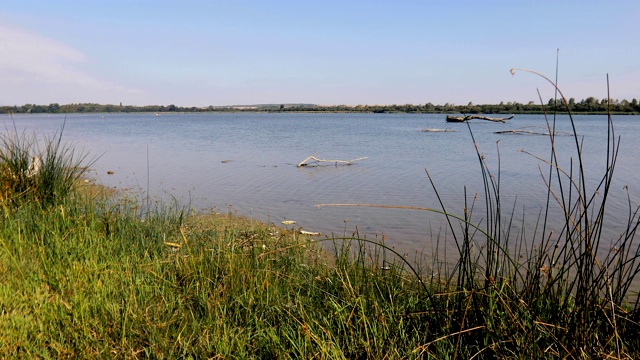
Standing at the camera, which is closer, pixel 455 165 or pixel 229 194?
pixel 229 194

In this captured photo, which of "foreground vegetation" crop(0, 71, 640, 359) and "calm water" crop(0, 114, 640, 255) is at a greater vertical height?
"foreground vegetation" crop(0, 71, 640, 359)

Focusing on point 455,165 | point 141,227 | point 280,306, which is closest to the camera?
point 280,306

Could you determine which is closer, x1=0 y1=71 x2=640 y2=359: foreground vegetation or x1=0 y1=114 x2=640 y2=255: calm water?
x1=0 y1=71 x2=640 y2=359: foreground vegetation

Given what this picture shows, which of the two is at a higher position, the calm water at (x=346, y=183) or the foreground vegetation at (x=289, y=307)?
the foreground vegetation at (x=289, y=307)

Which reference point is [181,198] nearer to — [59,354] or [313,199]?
[313,199]

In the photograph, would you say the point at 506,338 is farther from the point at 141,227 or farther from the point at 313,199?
the point at 313,199

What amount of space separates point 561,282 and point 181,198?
32.0 feet

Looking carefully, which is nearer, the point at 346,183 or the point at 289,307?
the point at 289,307

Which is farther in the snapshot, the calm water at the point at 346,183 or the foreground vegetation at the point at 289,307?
the calm water at the point at 346,183

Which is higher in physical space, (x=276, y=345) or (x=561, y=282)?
(x=561, y=282)

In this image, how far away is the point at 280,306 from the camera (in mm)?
3396

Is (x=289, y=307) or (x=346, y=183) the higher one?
(x=289, y=307)

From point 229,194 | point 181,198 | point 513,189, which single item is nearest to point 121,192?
point 181,198

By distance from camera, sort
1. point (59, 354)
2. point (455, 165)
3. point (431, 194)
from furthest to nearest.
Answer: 1. point (455, 165)
2. point (431, 194)
3. point (59, 354)
